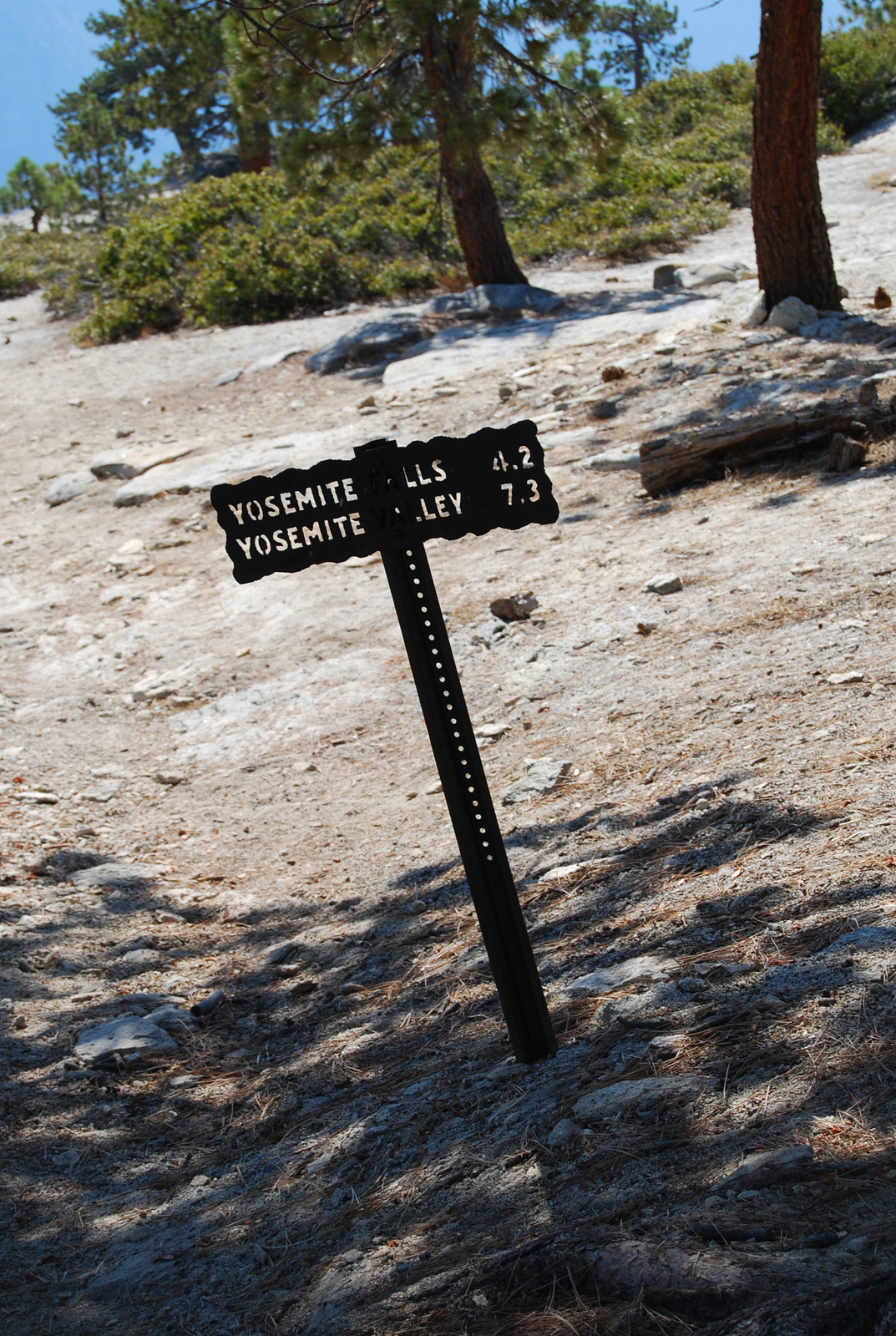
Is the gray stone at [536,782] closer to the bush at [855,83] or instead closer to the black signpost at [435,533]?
the black signpost at [435,533]

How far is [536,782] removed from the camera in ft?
14.7

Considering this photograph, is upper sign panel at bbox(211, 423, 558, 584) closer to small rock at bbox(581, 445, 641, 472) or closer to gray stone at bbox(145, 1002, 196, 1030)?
A: gray stone at bbox(145, 1002, 196, 1030)

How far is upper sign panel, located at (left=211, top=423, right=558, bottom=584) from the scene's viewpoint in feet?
7.71

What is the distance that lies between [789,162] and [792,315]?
1189 millimetres

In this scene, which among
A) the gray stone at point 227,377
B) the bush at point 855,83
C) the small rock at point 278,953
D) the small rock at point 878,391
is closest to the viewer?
the small rock at point 278,953

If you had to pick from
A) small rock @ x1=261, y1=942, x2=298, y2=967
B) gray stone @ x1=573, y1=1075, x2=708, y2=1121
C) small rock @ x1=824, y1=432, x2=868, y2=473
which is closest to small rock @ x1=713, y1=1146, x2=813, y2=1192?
gray stone @ x1=573, y1=1075, x2=708, y2=1121

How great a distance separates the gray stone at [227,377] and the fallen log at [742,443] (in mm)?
6786

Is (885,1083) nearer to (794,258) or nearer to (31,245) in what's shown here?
(794,258)

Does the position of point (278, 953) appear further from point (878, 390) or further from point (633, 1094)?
point (878, 390)

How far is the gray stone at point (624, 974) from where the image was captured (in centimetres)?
278

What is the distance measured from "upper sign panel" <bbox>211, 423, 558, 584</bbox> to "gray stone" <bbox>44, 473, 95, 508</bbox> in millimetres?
8445

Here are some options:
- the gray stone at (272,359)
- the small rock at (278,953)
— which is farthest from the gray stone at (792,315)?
the small rock at (278,953)

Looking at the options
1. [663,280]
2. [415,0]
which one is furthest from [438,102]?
[663,280]

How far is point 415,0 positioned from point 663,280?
14.9 feet
